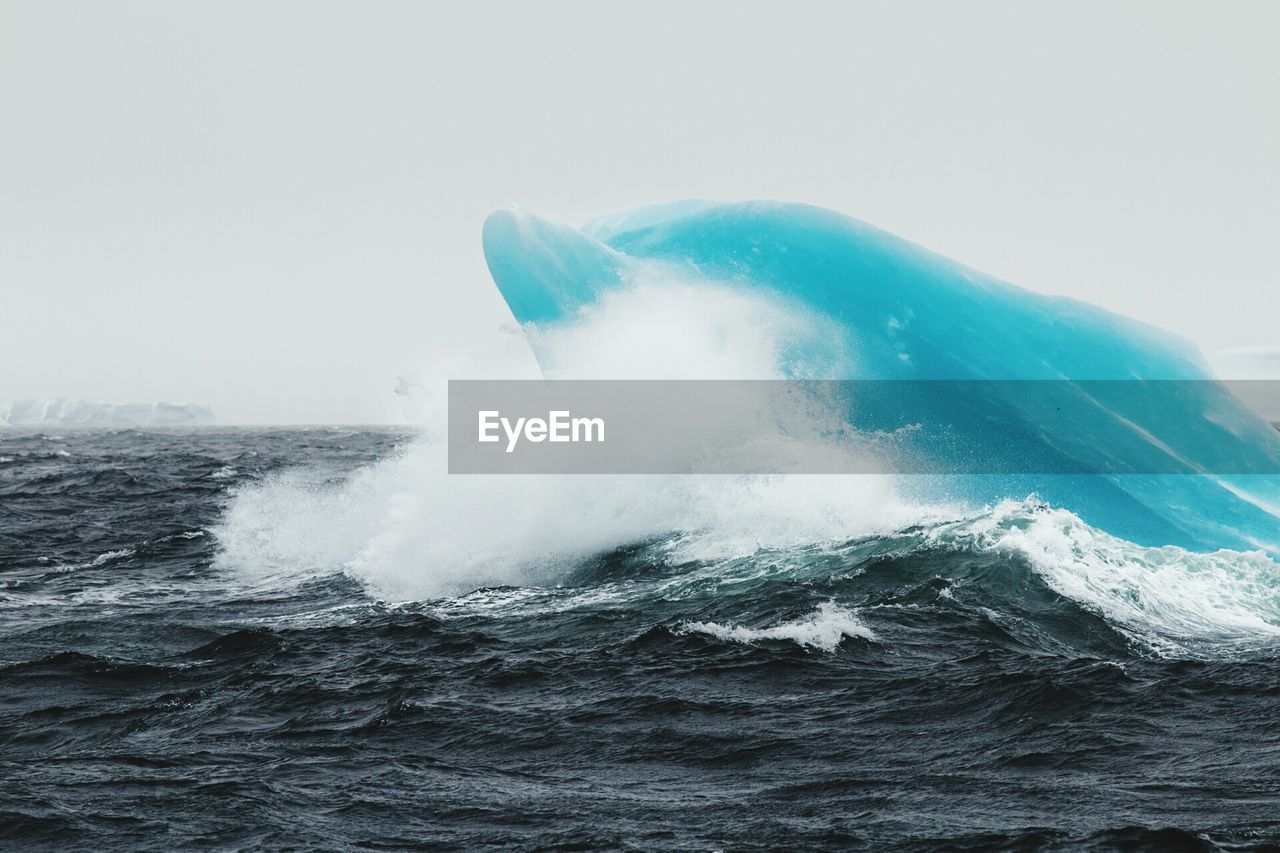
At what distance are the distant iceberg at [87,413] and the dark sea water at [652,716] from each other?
567ft

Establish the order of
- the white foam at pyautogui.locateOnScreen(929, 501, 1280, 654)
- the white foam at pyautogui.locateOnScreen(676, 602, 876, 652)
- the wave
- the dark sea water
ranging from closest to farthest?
1. the dark sea water
2. the white foam at pyautogui.locateOnScreen(676, 602, 876, 652)
3. the white foam at pyautogui.locateOnScreen(929, 501, 1280, 654)
4. the wave

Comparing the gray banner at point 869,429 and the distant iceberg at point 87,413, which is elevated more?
the gray banner at point 869,429

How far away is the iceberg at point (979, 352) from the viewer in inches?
727

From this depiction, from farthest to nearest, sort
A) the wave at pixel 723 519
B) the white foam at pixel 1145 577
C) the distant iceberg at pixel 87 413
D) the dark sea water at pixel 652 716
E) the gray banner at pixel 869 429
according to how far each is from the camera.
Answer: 1. the distant iceberg at pixel 87 413
2. the gray banner at pixel 869 429
3. the wave at pixel 723 519
4. the white foam at pixel 1145 577
5. the dark sea water at pixel 652 716

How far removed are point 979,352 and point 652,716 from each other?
12.8m

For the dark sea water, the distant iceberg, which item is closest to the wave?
the dark sea water

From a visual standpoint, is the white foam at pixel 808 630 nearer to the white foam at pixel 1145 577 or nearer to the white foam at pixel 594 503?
the white foam at pixel 1145 577

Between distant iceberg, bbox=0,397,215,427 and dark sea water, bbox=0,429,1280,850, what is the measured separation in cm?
17285

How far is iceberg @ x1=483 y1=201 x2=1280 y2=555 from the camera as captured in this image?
1845 centimetres

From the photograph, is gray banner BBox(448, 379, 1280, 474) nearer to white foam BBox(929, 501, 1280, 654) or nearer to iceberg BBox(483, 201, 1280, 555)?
iceberg BBox(483, 201, 1280, 555)

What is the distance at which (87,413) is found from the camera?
169500 millimetres

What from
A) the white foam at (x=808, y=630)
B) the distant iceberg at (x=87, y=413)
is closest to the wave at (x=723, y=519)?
the white foam at (x=808, y=630)

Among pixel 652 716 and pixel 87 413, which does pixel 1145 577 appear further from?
pixel 87 413

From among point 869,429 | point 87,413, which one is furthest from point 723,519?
point 87,413
